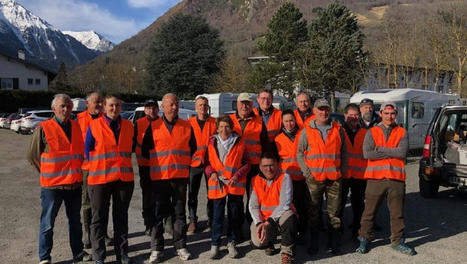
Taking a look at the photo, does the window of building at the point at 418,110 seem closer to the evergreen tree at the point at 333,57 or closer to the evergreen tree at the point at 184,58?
the evergreen tree at the point at 333,57

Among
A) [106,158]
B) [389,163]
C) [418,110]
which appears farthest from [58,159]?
→ [418,110]

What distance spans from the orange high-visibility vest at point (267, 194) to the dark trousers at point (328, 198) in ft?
1.04

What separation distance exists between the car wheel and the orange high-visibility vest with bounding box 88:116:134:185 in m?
5.74

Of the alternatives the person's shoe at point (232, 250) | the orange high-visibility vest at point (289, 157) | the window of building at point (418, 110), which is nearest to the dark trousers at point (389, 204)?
the orange high-visibility vest at point (289, 157)

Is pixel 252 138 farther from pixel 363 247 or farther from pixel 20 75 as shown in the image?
pixel 20 75

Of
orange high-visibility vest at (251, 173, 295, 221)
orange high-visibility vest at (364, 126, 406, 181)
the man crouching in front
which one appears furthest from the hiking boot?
orange high-visibility vest at (364, 126, 406, 181)

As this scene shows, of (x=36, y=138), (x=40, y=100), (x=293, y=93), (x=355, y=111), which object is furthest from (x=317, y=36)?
(x=36, y=138)

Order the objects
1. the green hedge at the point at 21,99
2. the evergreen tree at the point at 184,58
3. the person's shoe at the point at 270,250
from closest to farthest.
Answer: the person's shoe at the point at 270,250 → the green hedge at the point at 21,99 → the evergreen tree at the point at 184,58

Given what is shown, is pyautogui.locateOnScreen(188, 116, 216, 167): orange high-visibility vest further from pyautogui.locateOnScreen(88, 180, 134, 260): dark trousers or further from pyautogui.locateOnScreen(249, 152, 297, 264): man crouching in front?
pyautogui.locateOnScreen(88, 180, 134, 260): dark trousers

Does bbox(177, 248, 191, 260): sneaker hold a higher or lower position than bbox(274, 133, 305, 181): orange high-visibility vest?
lower

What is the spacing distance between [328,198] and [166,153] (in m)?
2.03

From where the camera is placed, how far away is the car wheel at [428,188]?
7646 mm

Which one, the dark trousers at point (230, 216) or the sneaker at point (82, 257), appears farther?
the dark trousers at point (230, 216)

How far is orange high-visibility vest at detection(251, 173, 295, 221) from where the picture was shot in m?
4.77
